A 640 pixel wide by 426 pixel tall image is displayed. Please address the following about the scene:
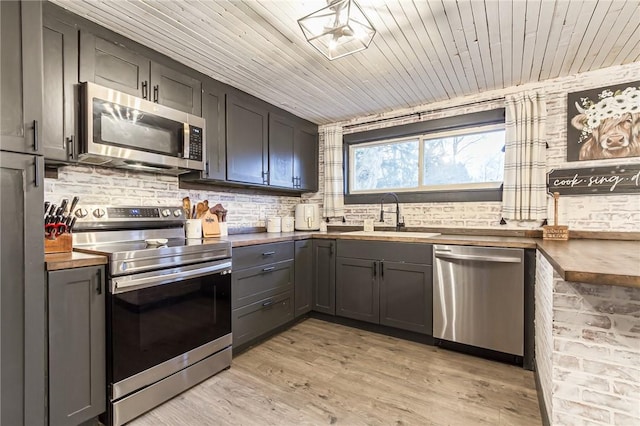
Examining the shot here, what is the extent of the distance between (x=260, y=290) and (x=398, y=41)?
83.7 inches

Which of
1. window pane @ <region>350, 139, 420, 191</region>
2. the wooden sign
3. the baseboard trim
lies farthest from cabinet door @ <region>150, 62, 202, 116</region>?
the wooden sign

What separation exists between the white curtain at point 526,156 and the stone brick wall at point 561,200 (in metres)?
0.09

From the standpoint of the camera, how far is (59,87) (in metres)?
1.63

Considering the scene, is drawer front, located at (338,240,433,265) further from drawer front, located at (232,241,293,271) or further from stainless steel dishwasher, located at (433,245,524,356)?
drawer front, located at (232,241,293,271)

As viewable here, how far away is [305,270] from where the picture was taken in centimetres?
296

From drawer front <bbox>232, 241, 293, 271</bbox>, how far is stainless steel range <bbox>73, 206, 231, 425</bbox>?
13cm

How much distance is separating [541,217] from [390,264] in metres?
1.34

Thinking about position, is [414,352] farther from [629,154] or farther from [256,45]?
[256,45]

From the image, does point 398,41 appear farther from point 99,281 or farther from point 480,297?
point 99,281

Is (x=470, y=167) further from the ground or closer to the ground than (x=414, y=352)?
further from the ground


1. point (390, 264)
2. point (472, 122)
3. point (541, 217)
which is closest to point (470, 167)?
point (472, 122)

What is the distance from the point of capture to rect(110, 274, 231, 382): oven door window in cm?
151

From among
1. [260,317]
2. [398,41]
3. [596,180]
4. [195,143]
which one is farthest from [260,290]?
[596,180]

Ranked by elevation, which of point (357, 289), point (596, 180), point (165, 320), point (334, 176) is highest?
point (334, 176)
